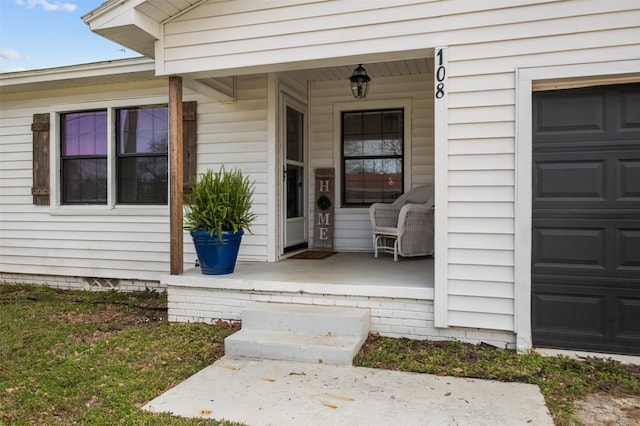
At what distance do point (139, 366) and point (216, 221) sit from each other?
1.40 meters

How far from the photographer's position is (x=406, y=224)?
4.96 meters

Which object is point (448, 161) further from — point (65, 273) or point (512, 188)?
point (65, 273)

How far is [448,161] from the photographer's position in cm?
339

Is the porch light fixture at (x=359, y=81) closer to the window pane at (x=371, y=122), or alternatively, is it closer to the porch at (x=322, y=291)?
the window pane at (x=371, y=122)

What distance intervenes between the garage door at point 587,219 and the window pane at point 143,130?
4195 mm

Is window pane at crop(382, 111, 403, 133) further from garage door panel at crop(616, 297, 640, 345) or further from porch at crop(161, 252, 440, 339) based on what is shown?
garage door panel at crop(616, 297, 640, 345)

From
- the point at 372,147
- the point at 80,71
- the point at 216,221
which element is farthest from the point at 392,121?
the point at 80,71

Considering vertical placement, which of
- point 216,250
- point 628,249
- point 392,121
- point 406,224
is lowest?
point 216,250

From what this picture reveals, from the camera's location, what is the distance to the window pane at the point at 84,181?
19.1 ft


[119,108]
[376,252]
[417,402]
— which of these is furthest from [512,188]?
[119,108]

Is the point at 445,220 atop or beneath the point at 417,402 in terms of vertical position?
atop

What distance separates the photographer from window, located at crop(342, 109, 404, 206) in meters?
5.81

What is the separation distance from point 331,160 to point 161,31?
105 inches

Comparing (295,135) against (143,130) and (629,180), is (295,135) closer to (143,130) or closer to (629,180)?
(143,130)
